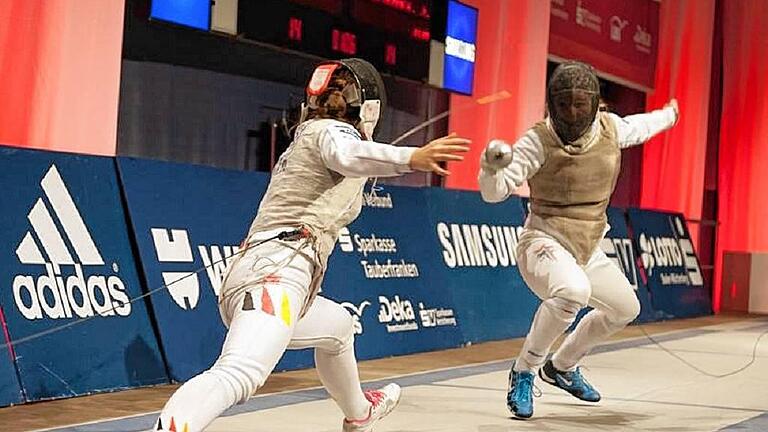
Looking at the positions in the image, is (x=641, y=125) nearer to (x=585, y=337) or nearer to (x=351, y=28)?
(x=585, y=337)

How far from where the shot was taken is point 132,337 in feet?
15.7

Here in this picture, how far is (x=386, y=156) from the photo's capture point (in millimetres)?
2758

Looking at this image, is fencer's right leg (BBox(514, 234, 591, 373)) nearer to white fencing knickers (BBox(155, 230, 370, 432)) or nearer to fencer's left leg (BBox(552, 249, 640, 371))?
fencer's left leg (BBox(552, 249, 640, 371))

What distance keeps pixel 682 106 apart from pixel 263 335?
10085 millimetres

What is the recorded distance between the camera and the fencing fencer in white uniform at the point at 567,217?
4.18 meters

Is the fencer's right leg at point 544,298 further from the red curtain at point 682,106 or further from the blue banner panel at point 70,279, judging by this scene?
the red curtain at point 682,106

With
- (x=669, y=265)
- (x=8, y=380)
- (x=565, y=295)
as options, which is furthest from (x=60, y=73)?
(x=669, y=265)

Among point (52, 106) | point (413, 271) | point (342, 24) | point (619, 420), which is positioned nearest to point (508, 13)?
point (342, 24)

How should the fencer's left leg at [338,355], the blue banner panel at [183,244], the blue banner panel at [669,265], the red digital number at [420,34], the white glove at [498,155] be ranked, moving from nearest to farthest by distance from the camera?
1. the fencer's left leg at [338,355]
2. the white glove at [498,155]
3. the blue banner panel at [183,244]
4. the red digital number at [420,34]
5. the blue banner panel at [669,265]

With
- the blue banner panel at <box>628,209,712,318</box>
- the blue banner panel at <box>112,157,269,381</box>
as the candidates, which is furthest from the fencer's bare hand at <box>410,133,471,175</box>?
the blue banner panel at <box>628,209,712,318</box>

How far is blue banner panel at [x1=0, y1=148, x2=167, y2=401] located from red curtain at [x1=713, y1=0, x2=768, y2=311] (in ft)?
30.2

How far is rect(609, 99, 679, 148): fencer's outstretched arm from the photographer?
4469 mm

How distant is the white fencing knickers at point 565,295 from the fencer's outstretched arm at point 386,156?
145cm

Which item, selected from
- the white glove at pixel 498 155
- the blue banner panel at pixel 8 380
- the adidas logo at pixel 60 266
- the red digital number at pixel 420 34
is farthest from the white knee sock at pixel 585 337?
the red digital number at pixel 420 34
